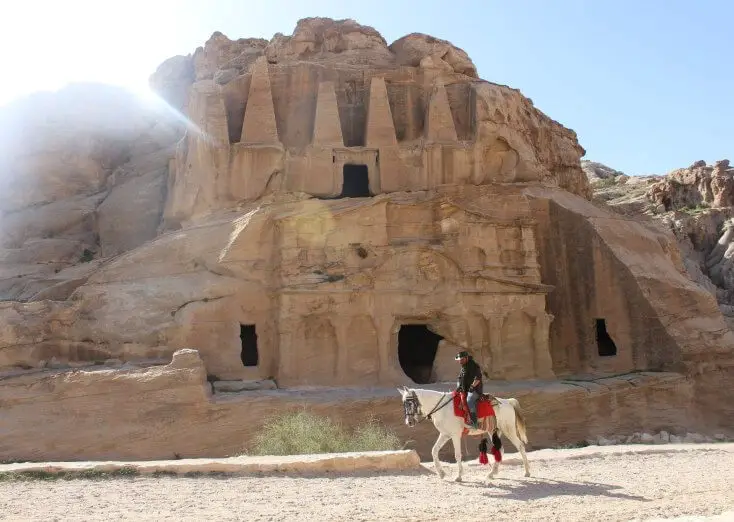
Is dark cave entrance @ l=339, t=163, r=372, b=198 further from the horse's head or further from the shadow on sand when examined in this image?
the shadow on sand

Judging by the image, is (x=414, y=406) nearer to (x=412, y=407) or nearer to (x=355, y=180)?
(x=412, y=407)

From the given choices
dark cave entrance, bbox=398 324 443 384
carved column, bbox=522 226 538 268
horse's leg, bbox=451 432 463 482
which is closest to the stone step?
dark cave entrance, bbox=398 324 443 384

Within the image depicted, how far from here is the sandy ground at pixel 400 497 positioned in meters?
9.55

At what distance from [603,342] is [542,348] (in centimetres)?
459

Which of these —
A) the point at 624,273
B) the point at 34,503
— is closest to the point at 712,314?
the point at 624,273

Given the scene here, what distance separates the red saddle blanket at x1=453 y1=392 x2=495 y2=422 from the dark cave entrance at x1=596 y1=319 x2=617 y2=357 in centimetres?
1538

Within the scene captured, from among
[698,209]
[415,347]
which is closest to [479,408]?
[415,347]

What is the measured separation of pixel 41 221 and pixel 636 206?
37.6m

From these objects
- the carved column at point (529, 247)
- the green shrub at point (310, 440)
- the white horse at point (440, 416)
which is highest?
the carved column at point (529, 247)

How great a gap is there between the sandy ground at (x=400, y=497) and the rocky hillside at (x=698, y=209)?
102 feet

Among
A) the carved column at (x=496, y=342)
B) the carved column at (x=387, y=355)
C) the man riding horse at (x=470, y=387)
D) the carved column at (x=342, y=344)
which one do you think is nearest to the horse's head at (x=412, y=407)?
the man riding horse at (x=470, y=387)

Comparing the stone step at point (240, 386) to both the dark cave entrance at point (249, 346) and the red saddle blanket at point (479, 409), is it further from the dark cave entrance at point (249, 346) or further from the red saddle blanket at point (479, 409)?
the red saddle blanket at point (479, 409)

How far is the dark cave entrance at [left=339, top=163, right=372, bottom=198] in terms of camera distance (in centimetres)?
2983

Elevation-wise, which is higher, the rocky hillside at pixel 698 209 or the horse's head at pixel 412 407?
the rocky hillside at pixel 698 209
